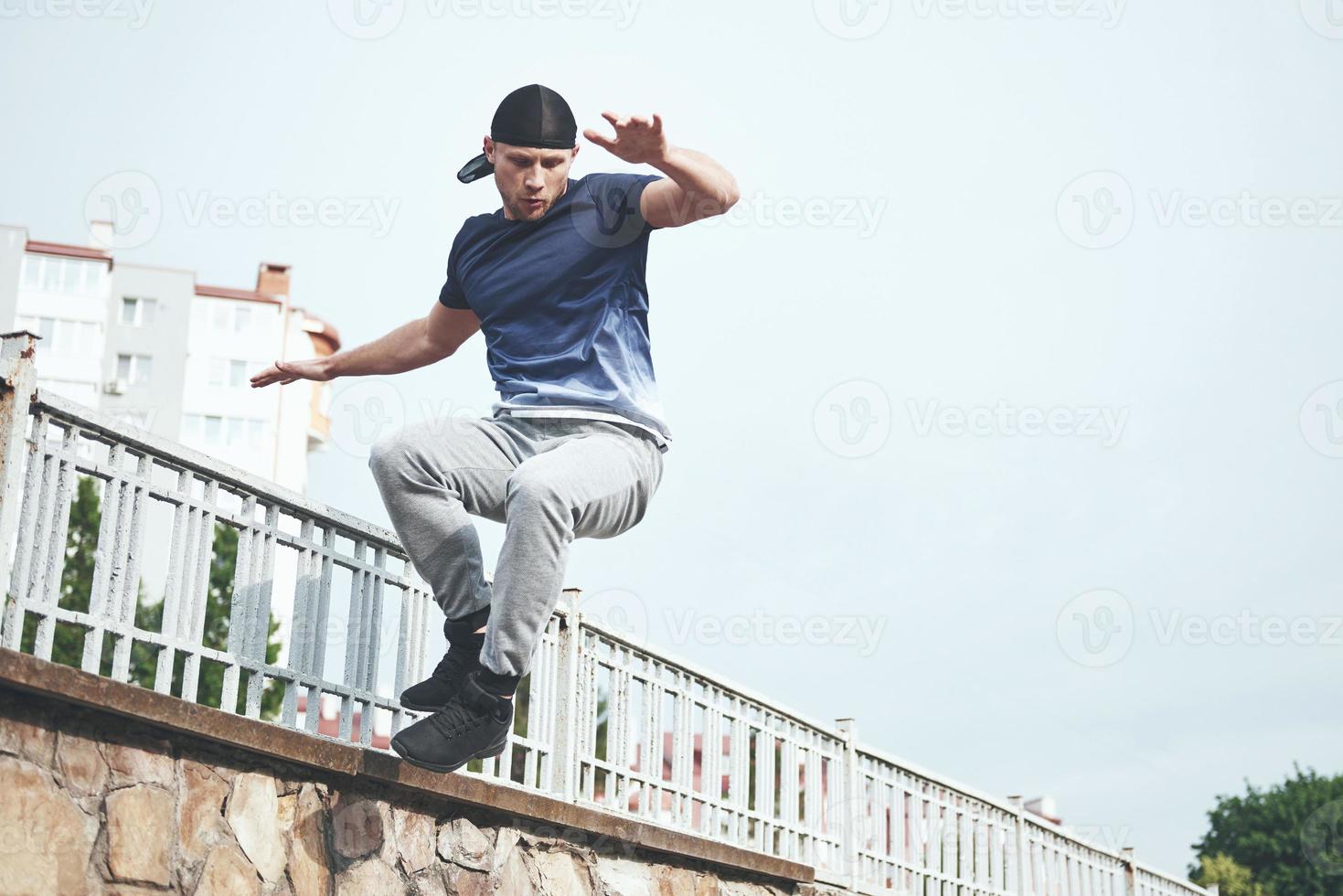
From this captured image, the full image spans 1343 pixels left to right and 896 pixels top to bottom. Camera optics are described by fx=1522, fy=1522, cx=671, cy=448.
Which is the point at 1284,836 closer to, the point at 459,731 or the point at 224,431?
the point at 459,731

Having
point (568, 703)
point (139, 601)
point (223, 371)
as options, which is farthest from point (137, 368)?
point (568, 703)

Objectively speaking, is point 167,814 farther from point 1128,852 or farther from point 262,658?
point 1128,852

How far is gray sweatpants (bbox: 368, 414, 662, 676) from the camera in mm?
4098

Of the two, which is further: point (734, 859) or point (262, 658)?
point (734, 859)

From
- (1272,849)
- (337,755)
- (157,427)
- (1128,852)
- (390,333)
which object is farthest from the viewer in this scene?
(157,427)

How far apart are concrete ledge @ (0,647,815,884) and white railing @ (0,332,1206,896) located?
0.42 ft

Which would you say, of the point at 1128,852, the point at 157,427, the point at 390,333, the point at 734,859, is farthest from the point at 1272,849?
the point at 157,427

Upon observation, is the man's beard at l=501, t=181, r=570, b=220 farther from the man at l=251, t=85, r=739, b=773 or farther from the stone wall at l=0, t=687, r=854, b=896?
the stone wall at l=0, t=687, r=854, b=896

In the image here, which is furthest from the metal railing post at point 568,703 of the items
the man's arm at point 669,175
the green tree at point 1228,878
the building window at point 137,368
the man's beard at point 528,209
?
the building window at point 137,368

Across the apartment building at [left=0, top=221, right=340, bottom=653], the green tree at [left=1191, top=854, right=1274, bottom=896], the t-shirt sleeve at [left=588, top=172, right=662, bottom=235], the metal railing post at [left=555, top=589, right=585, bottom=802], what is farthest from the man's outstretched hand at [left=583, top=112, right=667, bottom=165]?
the apartment building at [left=0, top=221, right=340, bottom=653]

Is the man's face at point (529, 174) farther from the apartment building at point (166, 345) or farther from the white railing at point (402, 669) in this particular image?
the apartment building at point (166, 345)

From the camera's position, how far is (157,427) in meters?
53.7

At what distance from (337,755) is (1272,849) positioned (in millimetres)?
35222

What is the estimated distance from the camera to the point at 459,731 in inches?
163
